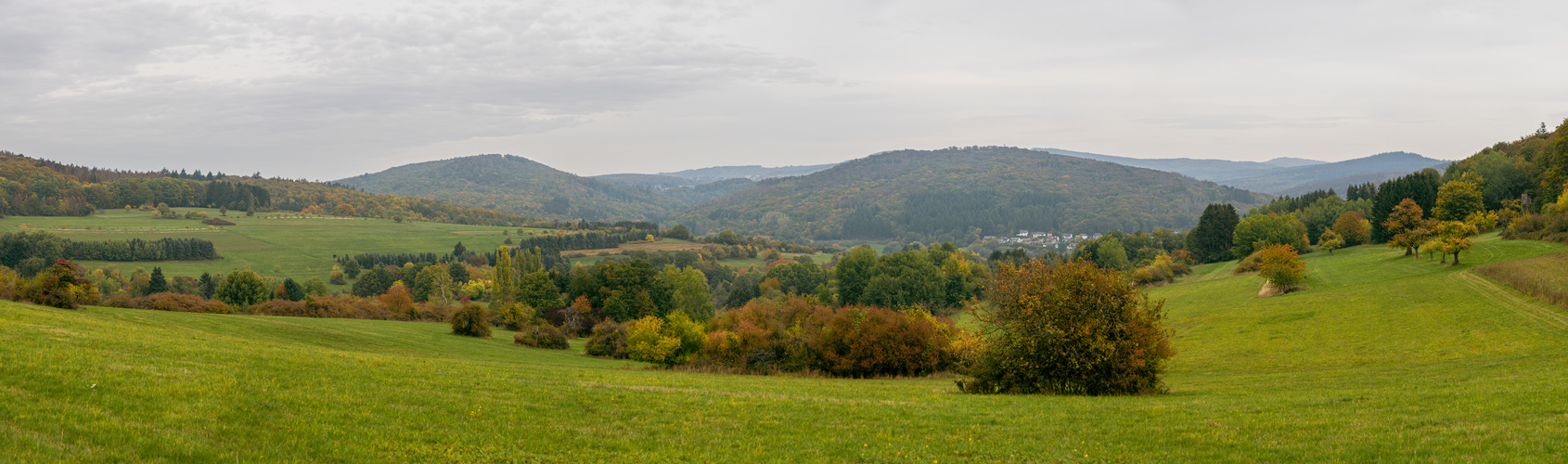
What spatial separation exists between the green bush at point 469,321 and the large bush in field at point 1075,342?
47864 millimetres

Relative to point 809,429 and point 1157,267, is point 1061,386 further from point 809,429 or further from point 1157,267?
point 1157,267

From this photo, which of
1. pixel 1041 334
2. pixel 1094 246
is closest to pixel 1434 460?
pixel 1041 334

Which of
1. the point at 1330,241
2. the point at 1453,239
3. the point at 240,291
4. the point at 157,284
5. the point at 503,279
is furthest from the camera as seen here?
the point at 157,284

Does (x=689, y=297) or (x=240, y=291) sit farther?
(x=689, y=297)

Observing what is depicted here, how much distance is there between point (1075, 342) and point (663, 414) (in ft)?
50.3

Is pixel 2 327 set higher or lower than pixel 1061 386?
higher

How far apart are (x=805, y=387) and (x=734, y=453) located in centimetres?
1261

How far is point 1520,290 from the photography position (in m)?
43.2

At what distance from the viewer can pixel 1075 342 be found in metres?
25.3

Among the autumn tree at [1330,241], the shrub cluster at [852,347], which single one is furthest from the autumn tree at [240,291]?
the autumn tree at [1330,241]

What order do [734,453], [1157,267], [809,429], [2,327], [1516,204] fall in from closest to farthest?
1. [734,453]
2. [809,429]
3. [2,327]
4. [1516,204]
5. [1157,267]

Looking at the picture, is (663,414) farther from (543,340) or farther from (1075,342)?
(543,340)

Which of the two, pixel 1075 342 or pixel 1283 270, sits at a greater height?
pixel 1075 342

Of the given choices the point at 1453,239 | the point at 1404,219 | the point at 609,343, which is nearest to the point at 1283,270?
the point at 1453,239
